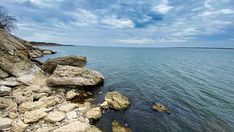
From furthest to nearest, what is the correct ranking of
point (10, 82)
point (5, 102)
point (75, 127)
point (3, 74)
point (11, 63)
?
point (11, 63) < point (3, 74) < point (10, 82) < point (5, 102) < point (75, 127)

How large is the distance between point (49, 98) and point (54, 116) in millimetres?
3069

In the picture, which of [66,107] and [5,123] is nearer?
[5,123]

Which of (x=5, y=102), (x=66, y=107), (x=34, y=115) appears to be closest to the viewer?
(x=34, y=115)

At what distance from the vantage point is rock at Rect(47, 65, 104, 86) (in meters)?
18.7

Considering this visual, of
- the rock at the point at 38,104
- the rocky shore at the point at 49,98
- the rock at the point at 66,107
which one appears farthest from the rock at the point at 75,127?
the rock at the point at 38,104

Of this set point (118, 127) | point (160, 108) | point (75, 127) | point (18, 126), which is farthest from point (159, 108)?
point (18, 126)

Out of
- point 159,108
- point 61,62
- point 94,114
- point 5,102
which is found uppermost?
point 61,62

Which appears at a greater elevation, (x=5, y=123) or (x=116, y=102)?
(x=5, y=123)

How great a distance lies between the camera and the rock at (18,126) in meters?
10.4

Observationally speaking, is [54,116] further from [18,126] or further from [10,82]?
[10,82]

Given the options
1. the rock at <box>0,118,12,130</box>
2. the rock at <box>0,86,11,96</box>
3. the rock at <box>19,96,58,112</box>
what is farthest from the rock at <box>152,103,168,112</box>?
the rock at <box>0,86,11,96</box>

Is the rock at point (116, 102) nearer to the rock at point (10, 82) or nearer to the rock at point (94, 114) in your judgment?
the rock at point (94, 114)

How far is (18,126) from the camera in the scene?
1061 centimetres

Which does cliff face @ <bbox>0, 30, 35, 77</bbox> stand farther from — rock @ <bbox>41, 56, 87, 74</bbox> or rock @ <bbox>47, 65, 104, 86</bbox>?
rock @ <bbox>41, 56, 87, 74</bbox>
